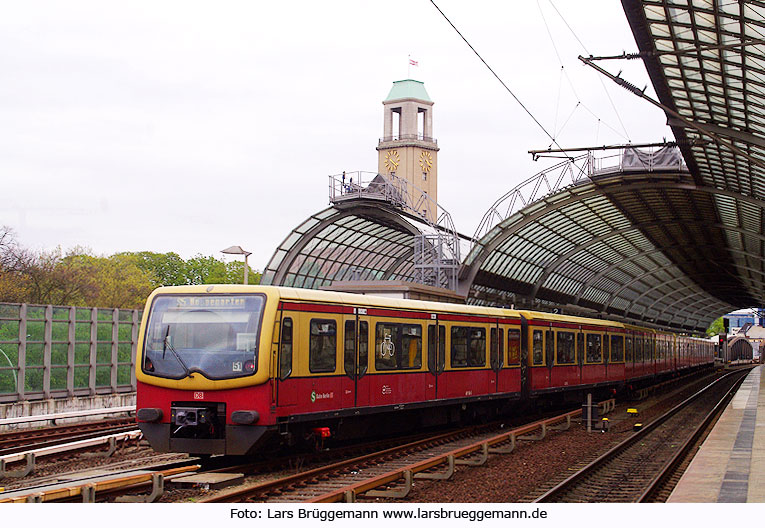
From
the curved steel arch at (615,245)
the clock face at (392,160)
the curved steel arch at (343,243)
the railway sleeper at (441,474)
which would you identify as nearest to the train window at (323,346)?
the railway sleeper at (441,474)

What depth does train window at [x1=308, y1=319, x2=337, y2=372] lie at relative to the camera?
14.7 meters

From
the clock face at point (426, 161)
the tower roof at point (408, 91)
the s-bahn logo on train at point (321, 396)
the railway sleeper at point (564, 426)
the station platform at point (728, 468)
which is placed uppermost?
the tower roof at point (408, 91)

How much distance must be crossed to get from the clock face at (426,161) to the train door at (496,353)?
88417mm

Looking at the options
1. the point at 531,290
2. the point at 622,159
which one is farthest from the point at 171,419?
the point at 531,290

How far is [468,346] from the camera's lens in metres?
20.4

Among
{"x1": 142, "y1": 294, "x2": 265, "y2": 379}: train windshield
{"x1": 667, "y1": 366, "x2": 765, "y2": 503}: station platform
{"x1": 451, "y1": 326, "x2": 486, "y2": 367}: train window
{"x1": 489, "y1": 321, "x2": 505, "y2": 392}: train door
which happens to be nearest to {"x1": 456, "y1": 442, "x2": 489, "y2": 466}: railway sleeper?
{"x1": 667, "y1": 366, "x2": 765, "y2": 503}: station platform

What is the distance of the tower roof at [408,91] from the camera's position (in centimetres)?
11069

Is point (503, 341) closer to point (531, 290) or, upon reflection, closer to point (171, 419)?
point (171, 419)

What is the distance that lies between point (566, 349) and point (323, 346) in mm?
13710

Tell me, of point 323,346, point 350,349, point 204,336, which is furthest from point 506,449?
point 204,336

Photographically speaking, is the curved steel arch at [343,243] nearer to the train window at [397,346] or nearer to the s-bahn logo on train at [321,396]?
the train window at [397,346]

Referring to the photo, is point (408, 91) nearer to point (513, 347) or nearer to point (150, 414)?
point (513, 347)

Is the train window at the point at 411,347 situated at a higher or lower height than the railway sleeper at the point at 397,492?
higher

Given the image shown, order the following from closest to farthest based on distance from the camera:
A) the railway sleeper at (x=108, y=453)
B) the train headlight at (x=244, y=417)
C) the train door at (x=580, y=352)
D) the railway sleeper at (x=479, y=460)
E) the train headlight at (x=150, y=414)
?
1. the train headlight at (x=244, y=417)
2. the train headlight at (x=150, y=414)
3. the railway sleeper at (x=479, y=460)
4. the railway sleeper at (x=108, y=453)
5. the train door at (x=580, y=352)
